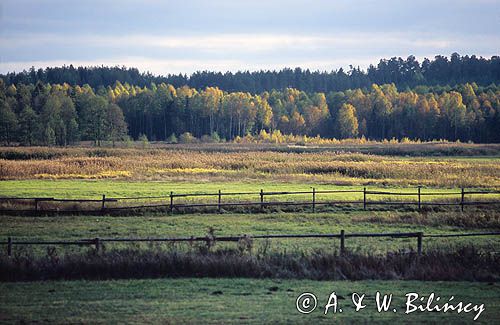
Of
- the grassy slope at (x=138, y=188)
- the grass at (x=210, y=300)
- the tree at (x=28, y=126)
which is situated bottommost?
the grassy slope at (x=138, y=188)

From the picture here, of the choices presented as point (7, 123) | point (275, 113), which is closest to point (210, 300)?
point (7, 123)

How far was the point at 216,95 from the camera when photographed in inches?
6447

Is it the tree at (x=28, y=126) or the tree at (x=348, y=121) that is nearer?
the tree at (x=28, y=126)

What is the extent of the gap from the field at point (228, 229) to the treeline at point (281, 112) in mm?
68095

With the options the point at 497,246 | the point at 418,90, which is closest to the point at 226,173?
the point at 497,246

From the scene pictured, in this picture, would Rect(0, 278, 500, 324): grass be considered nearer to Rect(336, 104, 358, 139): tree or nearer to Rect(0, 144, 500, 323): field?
Rect(0, 144, 500, 323): field

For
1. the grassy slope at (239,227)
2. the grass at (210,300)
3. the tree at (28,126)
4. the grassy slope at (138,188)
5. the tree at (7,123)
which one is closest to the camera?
the grass at (210,300)

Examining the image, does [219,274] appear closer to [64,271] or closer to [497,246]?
[64,271]

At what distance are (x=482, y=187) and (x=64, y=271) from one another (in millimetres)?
38584

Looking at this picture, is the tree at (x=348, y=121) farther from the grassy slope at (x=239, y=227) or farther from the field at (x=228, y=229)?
the grassy slope at (x=239, y=227)

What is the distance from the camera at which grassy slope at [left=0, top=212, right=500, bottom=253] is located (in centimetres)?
2619

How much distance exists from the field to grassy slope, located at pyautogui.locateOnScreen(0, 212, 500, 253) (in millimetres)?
52

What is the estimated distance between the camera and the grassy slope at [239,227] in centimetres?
2619

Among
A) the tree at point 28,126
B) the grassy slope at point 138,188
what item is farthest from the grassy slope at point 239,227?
the tree at point 28,126
